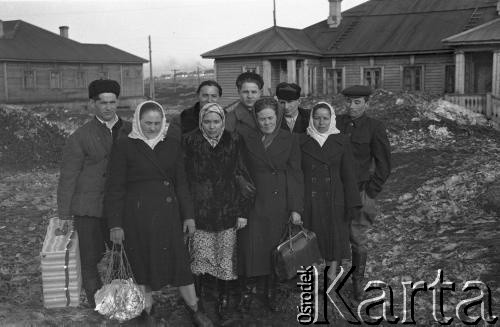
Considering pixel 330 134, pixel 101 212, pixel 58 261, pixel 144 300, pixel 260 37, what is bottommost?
pixel 144 300

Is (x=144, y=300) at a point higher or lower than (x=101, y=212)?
lower

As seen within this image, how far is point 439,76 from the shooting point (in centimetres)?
2158

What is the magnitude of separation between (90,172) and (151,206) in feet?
2.01

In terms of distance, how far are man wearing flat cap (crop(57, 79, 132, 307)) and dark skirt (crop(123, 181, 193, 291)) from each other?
1.13ft

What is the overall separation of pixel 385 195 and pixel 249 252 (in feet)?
17.9

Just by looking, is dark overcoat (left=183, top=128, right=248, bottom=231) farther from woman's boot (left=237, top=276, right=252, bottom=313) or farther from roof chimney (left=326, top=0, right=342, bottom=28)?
roof chimney (left=326, top=0, right=342, bottom=28)

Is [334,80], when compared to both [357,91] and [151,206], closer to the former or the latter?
[357,91]

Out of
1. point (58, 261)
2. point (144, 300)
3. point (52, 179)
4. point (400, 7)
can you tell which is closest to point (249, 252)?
point (144, 300)

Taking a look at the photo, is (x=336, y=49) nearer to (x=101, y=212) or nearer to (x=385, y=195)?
(x=385, y=195)

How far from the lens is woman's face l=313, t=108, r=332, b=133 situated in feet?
15.7

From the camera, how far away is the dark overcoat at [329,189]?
4852 millimetres

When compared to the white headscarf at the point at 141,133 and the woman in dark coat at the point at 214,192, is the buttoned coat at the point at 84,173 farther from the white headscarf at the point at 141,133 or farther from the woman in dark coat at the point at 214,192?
the woman in dark coat at the point at 214,192

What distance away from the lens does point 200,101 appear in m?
5.39

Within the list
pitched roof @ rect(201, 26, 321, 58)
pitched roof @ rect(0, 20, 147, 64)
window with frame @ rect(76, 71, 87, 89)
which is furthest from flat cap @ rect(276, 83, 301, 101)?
window with frame @ rect(76, 71, 87, 89)
